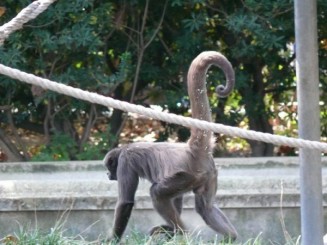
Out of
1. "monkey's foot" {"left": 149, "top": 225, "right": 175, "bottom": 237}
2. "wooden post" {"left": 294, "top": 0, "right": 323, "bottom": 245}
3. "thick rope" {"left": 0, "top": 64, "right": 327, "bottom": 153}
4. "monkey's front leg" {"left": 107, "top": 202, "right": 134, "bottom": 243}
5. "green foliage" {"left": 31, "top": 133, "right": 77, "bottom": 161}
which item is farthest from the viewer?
"green foliage" {"left": 31, "top": 133, "right": 77, "bottom": 161}

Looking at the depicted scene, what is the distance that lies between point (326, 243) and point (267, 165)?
357 centimetres

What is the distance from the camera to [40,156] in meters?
9.97

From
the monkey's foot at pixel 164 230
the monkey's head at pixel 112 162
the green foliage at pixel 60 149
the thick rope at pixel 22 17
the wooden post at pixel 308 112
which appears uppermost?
the thick rope at pixel 22 17

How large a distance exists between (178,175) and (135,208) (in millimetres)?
985

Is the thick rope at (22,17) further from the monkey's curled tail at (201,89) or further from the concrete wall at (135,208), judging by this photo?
the concrete wall at (135,208)

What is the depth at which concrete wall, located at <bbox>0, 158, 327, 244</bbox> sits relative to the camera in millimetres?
7824

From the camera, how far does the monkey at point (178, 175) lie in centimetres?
685

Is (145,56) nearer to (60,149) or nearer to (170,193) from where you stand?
(60,149)

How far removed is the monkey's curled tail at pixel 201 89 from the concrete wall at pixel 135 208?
94 cm

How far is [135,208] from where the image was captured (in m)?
7.98

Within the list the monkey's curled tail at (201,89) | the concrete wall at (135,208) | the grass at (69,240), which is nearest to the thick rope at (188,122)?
the monkey's curled tail at (201,89)

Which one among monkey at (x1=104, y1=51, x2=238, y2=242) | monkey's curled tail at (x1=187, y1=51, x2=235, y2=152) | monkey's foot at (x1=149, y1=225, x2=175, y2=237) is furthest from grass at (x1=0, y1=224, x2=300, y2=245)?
monkey's curled tail at (x1=187, y1=51, x2=235, y2=152)

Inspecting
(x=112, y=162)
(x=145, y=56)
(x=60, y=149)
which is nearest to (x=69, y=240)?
(x=112, y=162)

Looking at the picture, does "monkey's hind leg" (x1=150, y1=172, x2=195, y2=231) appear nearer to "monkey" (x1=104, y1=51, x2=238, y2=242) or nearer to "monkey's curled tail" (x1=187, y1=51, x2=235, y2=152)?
"monkey" (x1=104, y1=51, x2=238, y2=242)
